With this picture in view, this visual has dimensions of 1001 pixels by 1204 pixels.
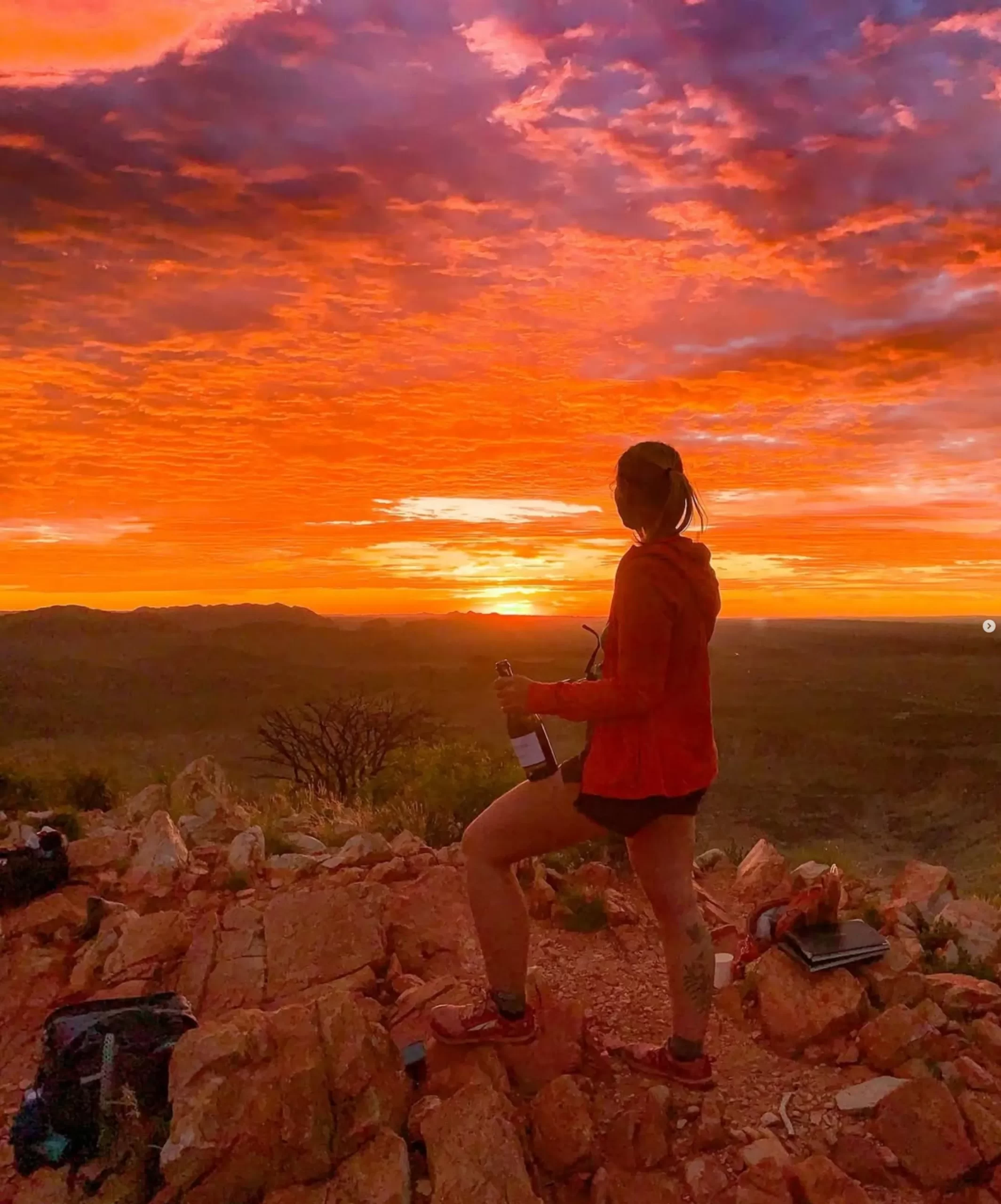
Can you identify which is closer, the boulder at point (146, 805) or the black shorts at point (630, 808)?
the black shorts at point (630, 808)

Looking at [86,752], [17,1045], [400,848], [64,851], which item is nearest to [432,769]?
[400,848]

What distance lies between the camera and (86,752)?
1067 inches

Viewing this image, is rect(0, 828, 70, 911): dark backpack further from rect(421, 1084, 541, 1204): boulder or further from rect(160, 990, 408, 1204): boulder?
rect(421, 1084, 541, 1204): boulder

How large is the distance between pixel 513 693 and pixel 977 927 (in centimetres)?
361

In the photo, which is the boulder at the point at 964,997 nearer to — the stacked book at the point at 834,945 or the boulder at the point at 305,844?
the stacked book at the point at 834,945

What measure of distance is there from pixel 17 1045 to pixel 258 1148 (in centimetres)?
191

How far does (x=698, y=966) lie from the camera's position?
338 centimetres

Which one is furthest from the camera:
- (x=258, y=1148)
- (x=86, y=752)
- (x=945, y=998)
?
(x=86, y=752)

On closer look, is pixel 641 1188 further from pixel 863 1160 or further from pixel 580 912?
pixel 580 912

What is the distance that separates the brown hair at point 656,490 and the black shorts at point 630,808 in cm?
85

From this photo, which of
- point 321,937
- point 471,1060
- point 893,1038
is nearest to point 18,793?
point 321,937

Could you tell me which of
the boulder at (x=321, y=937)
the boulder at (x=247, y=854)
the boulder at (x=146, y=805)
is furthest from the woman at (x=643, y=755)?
the boulder at (x=146, y=805)

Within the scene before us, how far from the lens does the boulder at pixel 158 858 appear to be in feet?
18.5

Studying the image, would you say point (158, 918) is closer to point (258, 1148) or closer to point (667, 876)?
point (258, 1148)
